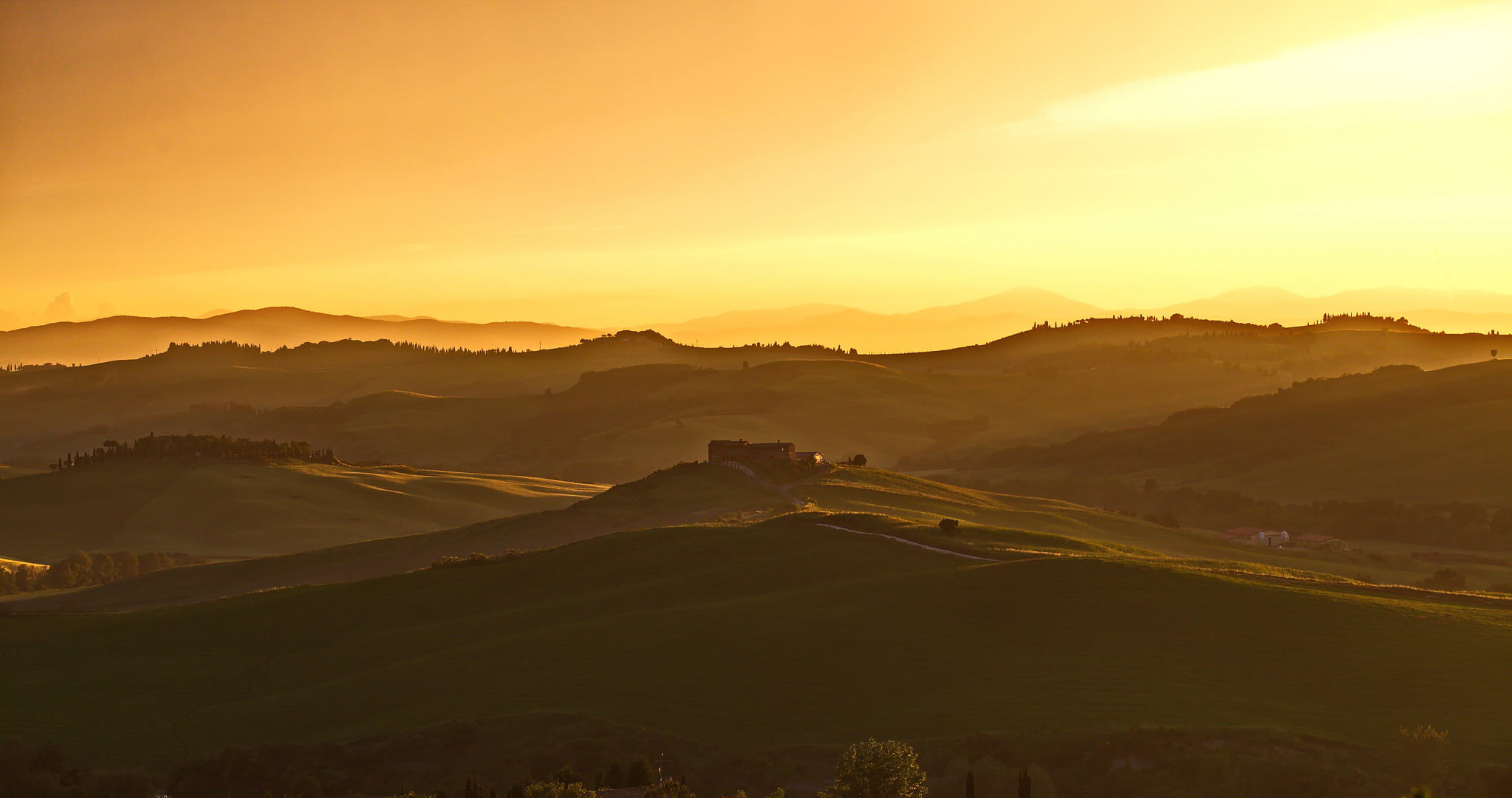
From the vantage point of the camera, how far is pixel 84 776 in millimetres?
36719

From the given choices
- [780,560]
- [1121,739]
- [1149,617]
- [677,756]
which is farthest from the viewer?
[780,560]

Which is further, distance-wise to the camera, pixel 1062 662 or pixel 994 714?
pixel 1062 662

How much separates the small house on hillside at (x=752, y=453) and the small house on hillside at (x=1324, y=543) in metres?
44.7

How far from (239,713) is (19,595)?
59.8 metres

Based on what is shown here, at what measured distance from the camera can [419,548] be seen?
90688 millimetres

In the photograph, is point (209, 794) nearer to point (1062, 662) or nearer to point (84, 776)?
point (84, 776)

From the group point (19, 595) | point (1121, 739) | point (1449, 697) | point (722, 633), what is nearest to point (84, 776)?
point (722, 633)

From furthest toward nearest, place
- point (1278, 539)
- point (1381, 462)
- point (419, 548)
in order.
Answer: point (1381, 462) → point (1278, 539) → point (419, 548)

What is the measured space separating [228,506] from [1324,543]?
110m

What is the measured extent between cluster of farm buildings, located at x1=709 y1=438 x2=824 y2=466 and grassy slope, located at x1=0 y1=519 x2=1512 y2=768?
5343cm

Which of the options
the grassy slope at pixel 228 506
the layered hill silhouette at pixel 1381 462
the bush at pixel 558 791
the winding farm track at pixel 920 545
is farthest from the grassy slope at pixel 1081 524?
the bush at pixel 558 791

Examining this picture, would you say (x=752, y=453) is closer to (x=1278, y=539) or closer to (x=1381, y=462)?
(x=1278, y=539)

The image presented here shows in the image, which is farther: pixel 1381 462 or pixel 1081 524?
pixel 1381 462

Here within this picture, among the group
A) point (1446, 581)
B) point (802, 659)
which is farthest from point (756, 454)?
point (802, 659)
